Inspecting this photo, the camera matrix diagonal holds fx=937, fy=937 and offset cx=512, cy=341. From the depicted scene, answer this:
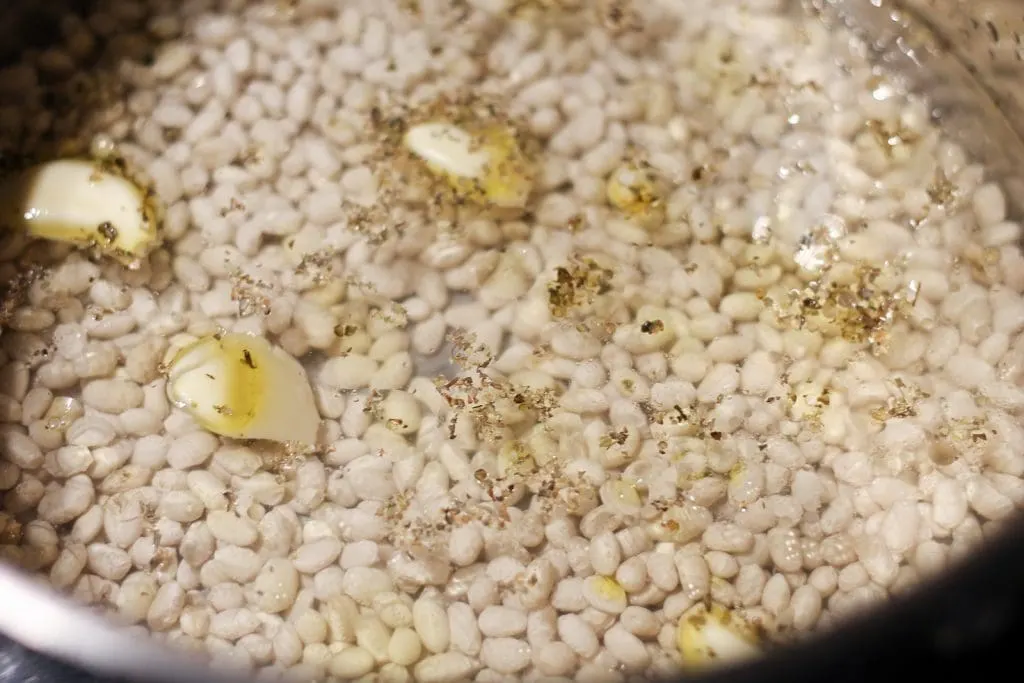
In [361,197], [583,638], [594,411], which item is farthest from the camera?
[361,197]

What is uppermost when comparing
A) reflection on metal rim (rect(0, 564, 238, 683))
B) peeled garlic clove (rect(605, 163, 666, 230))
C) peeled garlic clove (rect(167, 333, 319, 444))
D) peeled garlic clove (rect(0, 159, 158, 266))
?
peeled garlic clove (rect(605, 163, 666, 230))

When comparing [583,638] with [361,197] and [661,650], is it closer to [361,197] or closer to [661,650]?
[661,650]

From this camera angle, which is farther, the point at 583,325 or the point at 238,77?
the point at 238,77

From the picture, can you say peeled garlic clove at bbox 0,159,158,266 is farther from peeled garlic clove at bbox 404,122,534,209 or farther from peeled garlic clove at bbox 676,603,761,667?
peeled garlic clove at bbox 676,603,761,667

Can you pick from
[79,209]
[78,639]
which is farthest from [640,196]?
[78,639]

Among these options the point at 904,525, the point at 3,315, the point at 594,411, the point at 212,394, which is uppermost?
the point at 904,525

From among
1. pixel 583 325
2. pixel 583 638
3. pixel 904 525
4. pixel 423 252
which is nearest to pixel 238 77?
pixel 423 252

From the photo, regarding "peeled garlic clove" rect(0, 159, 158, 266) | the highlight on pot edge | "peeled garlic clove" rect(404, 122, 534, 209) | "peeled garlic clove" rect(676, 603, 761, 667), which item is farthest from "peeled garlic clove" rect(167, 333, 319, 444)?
"peeled garlic clove" rect(676, 603, 761, 667)

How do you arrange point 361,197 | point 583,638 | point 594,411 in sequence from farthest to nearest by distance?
point 361,197 → point 594,411 → point 583,638
